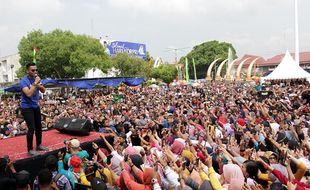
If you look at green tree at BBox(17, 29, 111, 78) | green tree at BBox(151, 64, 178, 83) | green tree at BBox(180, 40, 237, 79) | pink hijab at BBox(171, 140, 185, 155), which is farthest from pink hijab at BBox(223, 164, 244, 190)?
green tree at BBox(180, 40, 237, 79)

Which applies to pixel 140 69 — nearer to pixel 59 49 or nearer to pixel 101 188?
pixel 59 49

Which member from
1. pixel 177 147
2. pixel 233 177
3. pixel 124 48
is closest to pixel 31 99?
pixel 177 147

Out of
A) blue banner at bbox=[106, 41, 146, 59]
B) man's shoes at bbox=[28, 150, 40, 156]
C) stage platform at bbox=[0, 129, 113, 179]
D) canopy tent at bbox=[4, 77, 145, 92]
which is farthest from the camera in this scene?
blue banner at bbox=[106, 41, 146, 59]

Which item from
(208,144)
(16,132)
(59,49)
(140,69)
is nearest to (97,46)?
(59,49)

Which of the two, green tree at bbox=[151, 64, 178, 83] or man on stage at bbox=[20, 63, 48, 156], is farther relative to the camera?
green tree at bbox=[151, 64, 178, 83]

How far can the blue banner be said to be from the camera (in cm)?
6656

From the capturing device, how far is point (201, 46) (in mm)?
72000

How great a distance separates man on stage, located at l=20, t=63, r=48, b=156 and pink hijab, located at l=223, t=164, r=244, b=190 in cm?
289

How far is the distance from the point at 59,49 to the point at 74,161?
105 feet

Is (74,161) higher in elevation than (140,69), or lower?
lower

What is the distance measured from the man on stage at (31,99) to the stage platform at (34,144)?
0.47 ft

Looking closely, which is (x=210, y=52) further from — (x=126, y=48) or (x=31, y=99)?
(x=31, y=99)

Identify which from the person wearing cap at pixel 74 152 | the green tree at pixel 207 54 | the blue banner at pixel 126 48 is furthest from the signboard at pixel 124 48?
the person wearing cap at pixel 74 152

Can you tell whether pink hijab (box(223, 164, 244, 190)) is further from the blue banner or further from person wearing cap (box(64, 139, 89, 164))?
the blue banner
